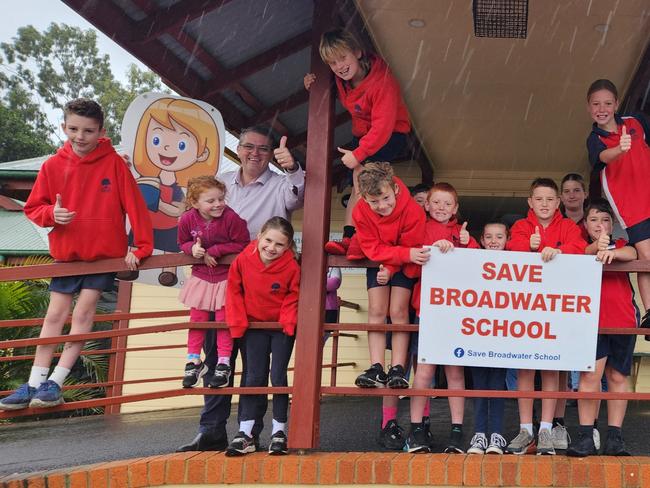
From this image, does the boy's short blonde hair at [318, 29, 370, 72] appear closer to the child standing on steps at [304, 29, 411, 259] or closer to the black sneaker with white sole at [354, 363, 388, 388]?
the child standing on steps at [304, 29, 411, 259]

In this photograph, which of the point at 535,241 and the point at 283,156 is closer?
the point at 535,241

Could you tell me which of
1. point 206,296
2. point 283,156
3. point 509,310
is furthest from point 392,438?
point 283,156

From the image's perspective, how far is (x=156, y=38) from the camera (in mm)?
5422

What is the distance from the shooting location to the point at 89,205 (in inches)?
180

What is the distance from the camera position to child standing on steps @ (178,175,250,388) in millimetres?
4504

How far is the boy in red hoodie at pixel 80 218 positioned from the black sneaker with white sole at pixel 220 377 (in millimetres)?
749

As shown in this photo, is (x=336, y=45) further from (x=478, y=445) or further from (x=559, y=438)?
(x=559, y=438)

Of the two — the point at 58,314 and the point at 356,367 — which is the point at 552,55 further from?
the point at 356,367

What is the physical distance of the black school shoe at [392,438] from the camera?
4.45m

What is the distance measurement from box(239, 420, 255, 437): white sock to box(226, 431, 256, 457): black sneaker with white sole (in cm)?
2

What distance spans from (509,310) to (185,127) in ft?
8.29

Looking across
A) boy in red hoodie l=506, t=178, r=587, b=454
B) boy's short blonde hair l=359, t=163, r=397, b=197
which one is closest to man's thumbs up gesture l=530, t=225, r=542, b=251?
boy in red hoodie l=506, t=178, r=587, b=454

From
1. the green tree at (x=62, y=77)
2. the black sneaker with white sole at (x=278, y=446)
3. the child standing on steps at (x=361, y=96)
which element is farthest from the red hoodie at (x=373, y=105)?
the green tree at (x=62, y=77)

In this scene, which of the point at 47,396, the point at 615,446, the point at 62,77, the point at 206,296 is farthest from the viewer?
the point at 62,77
